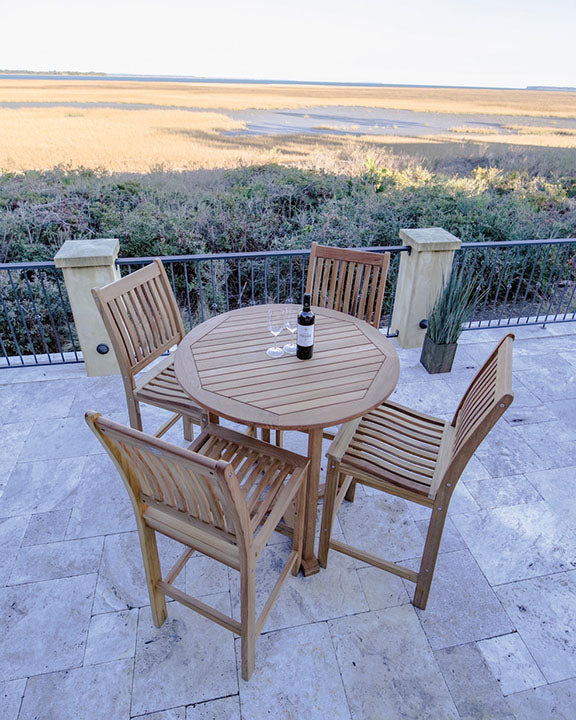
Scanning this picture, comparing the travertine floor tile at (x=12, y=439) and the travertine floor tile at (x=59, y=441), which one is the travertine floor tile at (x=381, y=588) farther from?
the travertine floor tile at (x=12, y=439)

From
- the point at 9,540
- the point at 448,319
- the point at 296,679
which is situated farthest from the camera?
the point at 448,319

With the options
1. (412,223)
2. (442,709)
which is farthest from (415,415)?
(412,223)

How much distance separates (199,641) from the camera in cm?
165

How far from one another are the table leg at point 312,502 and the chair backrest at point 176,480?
0.53 meters

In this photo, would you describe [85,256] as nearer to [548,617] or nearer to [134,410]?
[134,410]

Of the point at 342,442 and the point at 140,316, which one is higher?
the point at 140,316

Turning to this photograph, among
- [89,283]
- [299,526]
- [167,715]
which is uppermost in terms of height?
[89,283]

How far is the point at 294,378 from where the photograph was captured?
180 cm

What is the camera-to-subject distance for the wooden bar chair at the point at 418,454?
1518mm

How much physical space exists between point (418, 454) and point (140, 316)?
163 cm

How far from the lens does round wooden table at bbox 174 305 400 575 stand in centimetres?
158

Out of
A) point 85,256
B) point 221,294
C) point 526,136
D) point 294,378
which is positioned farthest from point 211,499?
point 526,136

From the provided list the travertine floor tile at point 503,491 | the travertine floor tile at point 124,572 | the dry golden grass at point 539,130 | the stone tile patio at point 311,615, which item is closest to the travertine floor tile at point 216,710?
the stone tile patio at point 311,615

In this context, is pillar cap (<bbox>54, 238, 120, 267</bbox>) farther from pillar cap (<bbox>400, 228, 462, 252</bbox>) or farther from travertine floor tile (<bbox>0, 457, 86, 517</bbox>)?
pillar cap (<bbox>400, 228, 462, 252</bbox>)
